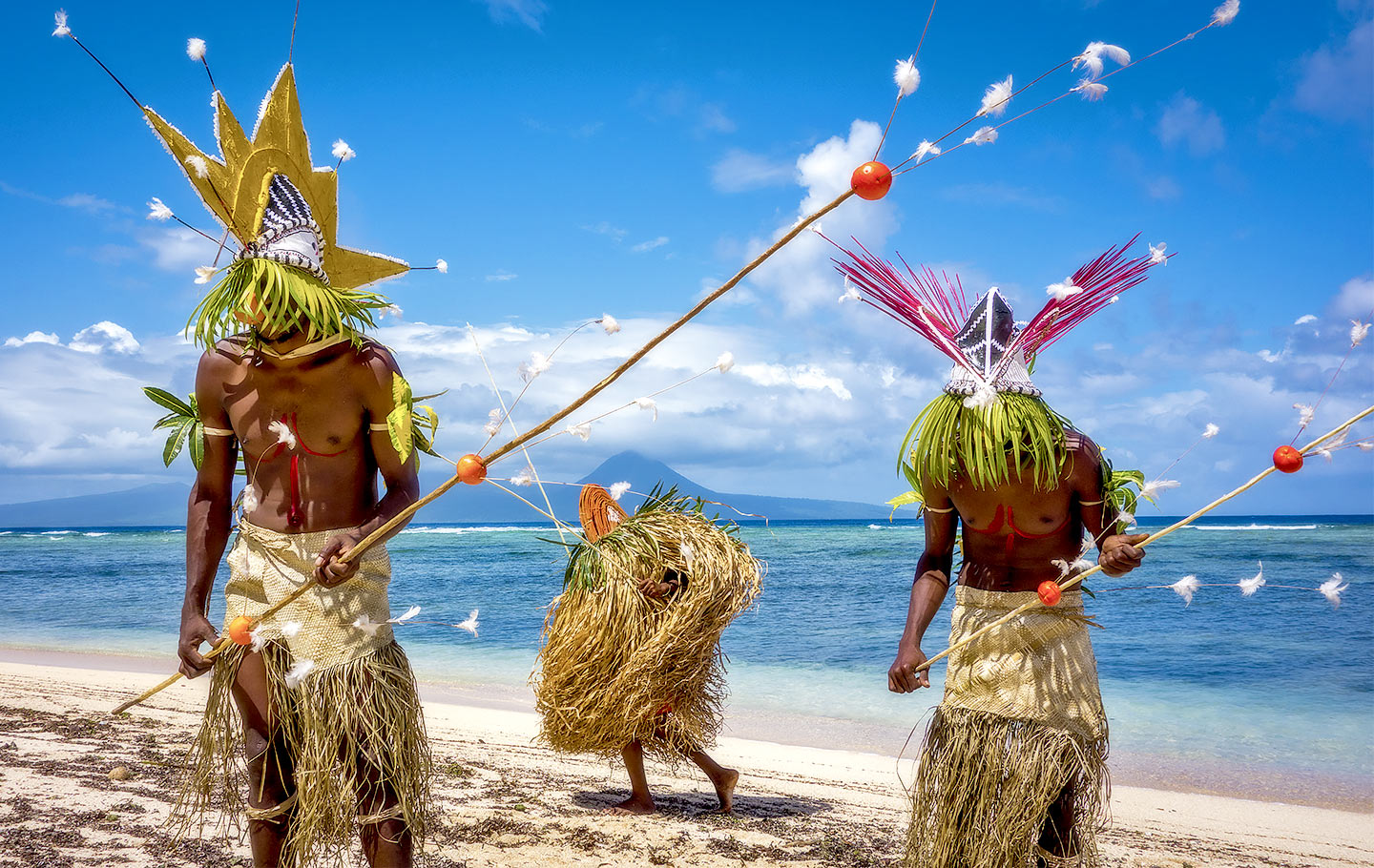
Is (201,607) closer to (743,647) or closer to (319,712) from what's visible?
(319,712)

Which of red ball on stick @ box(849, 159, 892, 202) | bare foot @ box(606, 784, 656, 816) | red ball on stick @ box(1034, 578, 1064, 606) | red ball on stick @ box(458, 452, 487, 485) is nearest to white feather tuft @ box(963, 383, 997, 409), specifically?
red ball on stick @ box(1034, 578, 1064, 606)

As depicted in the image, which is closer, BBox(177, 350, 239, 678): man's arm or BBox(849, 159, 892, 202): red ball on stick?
BBox(849, 159, 892, 202): red ball on stick

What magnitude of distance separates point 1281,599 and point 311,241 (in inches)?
653

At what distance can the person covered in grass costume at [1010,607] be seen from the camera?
2754mm

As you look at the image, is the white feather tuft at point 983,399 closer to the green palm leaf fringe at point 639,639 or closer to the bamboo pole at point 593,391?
the bamboo pole at point 593,391

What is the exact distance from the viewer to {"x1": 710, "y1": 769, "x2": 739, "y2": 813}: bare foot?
15.1ft

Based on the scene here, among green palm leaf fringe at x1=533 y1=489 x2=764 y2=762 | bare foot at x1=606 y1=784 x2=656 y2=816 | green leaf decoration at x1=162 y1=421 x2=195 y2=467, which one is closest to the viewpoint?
green leaf decoration at x1=162 y1=421 x2=195 y2=467

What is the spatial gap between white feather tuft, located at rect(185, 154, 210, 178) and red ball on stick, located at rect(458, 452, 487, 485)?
1.19 m

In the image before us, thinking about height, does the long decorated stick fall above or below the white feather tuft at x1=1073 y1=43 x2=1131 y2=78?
below

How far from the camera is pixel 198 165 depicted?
2641 mm

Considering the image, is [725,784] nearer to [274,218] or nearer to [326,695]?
[326,695]

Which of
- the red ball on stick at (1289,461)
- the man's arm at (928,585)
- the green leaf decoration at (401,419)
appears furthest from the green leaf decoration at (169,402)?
the red ball on stick at (1289,461)

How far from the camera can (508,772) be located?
5391 millimetres

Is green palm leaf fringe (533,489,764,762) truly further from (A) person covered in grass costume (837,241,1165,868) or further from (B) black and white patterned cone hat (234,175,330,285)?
(B) black and white patterned cone hat (234,175,330,285)
